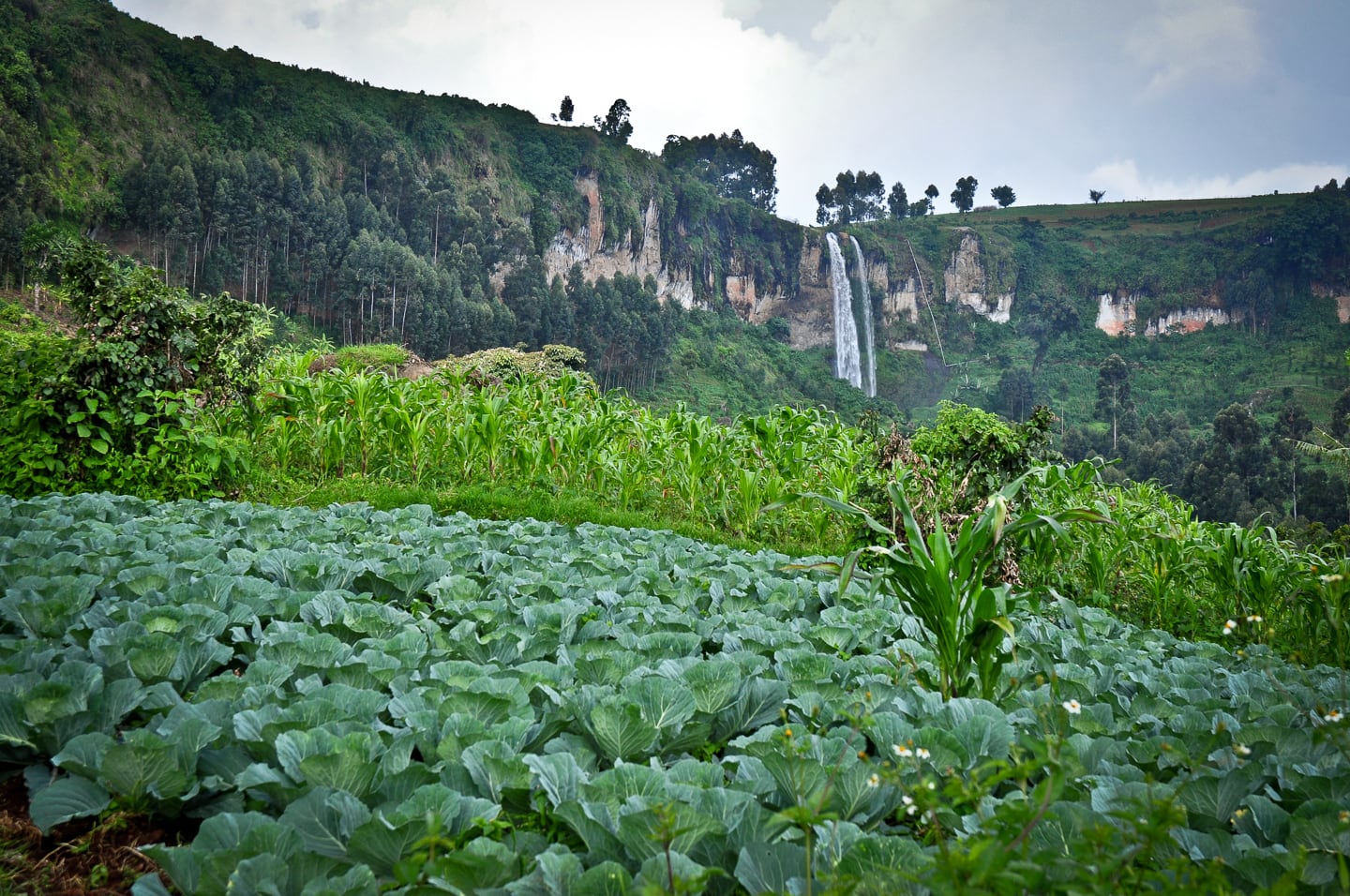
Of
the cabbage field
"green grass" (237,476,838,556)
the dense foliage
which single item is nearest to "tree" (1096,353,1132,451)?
"green grass" (237,476,838,556)

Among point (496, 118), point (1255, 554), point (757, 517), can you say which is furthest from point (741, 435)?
point (496, 118)

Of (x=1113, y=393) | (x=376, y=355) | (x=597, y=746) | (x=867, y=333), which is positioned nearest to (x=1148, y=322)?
(x=1113, y=393)

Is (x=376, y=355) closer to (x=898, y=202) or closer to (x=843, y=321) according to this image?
(x=843, y=321)

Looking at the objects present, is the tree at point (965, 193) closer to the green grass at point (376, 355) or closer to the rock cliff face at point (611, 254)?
the rock cliff face at point (611, 254)

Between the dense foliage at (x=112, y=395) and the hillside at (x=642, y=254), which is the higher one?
the hillside at (x=642, y=254)

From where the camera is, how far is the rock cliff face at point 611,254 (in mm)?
58844

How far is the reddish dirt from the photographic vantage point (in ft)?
3.34

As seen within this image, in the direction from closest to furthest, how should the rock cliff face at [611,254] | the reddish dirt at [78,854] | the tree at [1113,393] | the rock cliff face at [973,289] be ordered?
1. the reddish dirt at [78,854]
2. the tree at [1113,393]
3. the rock cliff face at [611,254]
4. the rock cliff face at [973,289]

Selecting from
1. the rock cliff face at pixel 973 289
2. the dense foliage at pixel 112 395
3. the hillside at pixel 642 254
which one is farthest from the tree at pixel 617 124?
the dense foliage at pixel 112 395

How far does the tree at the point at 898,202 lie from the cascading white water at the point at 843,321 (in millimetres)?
23834

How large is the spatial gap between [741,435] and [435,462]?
2799 millimetres

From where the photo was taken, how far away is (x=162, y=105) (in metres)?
42.7

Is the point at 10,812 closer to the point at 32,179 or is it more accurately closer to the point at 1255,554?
the point at 1255,554

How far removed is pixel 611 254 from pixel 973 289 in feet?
120
